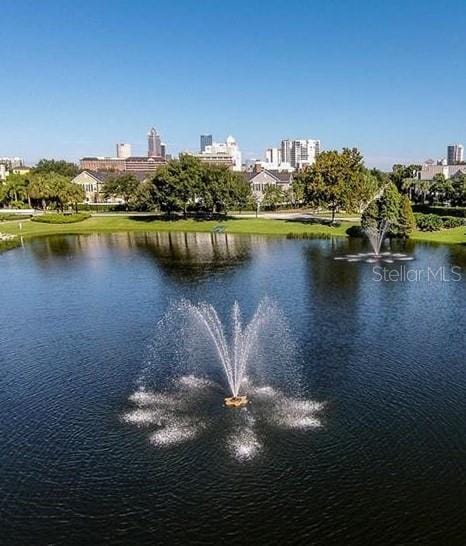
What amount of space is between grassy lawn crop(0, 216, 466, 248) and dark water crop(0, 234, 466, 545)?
3618 cm

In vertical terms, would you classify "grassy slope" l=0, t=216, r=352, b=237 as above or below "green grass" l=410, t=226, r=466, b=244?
above

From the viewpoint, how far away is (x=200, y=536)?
1634 centimetres

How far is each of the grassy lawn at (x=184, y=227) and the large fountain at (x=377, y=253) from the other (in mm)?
6353

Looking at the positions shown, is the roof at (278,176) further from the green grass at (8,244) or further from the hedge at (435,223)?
the green grass at (8,244)

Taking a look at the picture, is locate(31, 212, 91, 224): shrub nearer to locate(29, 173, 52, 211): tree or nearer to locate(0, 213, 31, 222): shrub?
locate(0, 213, 31, 222): shrub

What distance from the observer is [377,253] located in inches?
2419

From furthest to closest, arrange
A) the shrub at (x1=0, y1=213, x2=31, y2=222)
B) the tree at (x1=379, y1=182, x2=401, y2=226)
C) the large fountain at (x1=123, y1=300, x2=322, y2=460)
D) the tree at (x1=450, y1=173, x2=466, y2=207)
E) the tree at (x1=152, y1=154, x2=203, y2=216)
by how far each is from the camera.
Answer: the shrub at (x1=0, y1=213, x2=31, y2=222) < the tree at (x1=450, y1=173, x2=466, y2=207) < the tree at (x1=152, y1=154, x2=203, y2=216) < the tree at (x1=379, y1=182, x2=401, y2=226) < the large fountain at (x1=123, y1=300, x2=322, y2=460)

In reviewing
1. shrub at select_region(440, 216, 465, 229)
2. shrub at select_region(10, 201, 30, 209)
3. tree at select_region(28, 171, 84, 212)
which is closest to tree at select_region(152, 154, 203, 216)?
tree at select_region(28, 171, 84, 212)

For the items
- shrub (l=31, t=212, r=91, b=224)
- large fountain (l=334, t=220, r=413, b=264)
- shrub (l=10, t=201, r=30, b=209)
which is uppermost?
shrub (l=10, t=201, r=30, b=209)

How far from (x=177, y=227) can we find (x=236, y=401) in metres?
67.8

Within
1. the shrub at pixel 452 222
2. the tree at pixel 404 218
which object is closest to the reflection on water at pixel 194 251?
the tree at pixel 404 218

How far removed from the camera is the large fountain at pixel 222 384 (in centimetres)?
2223

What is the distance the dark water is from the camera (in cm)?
1691

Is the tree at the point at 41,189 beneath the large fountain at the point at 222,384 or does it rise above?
above
